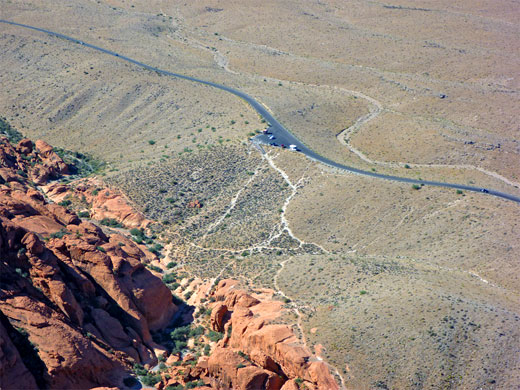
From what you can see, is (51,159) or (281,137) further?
(281,137)

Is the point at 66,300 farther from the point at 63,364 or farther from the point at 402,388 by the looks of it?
the point at 402,388

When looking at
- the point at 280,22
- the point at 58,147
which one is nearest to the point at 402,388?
the point at 58,147

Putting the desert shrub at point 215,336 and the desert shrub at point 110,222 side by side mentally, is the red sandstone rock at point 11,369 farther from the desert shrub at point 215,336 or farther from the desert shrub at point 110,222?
the desert shrub at point 110,222

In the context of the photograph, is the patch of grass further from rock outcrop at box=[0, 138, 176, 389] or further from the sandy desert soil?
rock outcrop at box=[0, 138, 176, 389]

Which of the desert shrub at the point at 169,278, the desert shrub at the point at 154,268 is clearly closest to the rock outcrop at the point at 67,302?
the desert shrub at the point at 154,268

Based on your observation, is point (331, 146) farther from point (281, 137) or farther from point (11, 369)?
point (11, 369)

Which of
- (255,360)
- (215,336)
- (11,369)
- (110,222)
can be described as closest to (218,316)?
(215,336)

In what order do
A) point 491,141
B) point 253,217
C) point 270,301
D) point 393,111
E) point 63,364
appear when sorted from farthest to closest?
1. point 393,111
2. point 491,141
3. point 253,217
4. point 270,301
5. point 63,364

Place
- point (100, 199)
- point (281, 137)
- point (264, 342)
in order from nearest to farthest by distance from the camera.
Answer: point (264, 342)
point (100, 199)
point (281, 137)

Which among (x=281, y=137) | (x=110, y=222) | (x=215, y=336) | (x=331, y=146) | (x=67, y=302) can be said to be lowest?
(x=110, y=222)
